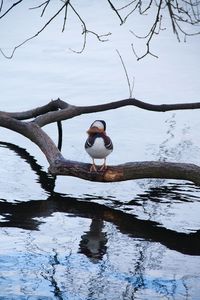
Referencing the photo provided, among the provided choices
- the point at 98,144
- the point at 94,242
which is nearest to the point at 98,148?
the point at 98,144

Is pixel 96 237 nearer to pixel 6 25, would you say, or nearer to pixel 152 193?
pixel 152 193

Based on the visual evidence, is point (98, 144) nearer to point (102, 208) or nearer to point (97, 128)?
point (97, 128)

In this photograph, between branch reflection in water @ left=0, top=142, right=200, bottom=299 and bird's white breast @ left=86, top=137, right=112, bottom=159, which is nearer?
branch reflection in water @ left=0, top=142, right=200, bottom=299

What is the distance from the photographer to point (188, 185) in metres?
8.34

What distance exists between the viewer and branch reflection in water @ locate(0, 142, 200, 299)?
5582 millimetres

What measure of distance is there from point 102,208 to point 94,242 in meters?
1.08

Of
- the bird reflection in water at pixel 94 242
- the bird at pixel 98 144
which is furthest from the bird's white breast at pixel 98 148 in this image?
the bird reflection in water at pixel 94 242

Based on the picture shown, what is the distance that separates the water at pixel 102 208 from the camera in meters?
5.57

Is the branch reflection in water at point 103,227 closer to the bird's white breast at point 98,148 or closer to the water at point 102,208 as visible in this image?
the water at point 102,208

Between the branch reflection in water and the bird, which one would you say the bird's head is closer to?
the bird

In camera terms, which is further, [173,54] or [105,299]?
[173,54]

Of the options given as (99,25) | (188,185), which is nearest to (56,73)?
(99,25)

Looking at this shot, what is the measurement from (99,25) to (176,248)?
14469mm

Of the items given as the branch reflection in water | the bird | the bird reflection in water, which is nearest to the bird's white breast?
the bird
